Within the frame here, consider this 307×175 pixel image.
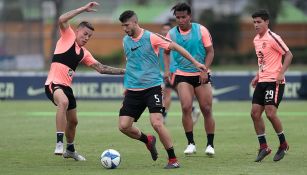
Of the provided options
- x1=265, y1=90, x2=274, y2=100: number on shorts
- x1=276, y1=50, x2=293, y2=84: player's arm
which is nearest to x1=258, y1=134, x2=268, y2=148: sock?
x1=265, y1=90, x2=274, y2=100: number on shorts

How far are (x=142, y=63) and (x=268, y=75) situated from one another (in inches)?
79.1

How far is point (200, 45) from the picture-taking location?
1405cm

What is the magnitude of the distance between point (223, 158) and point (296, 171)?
1.95 metres

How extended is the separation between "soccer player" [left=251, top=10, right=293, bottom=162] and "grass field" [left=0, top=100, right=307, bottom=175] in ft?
2.03

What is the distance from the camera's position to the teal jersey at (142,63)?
12.6 m

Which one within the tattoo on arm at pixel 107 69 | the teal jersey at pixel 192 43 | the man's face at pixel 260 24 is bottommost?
the tattoo on arm at pixel 107 69

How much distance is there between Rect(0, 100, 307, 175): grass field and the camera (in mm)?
12281

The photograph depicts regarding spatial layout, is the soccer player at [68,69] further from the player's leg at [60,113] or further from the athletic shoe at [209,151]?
the athletic shoe at [209,151]

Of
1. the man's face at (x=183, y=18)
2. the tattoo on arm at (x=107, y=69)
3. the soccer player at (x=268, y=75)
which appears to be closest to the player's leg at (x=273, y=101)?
the soccer player at (x=268, y=75)

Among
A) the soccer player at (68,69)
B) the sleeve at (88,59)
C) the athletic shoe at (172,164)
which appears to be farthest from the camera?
the sleeve at (88,59)

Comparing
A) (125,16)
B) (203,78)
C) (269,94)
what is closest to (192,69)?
(203,78)

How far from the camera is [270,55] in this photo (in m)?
13.3

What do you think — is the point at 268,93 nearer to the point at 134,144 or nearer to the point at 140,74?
the point at 140,74

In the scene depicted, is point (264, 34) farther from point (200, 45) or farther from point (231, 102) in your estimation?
point (231, 102)
